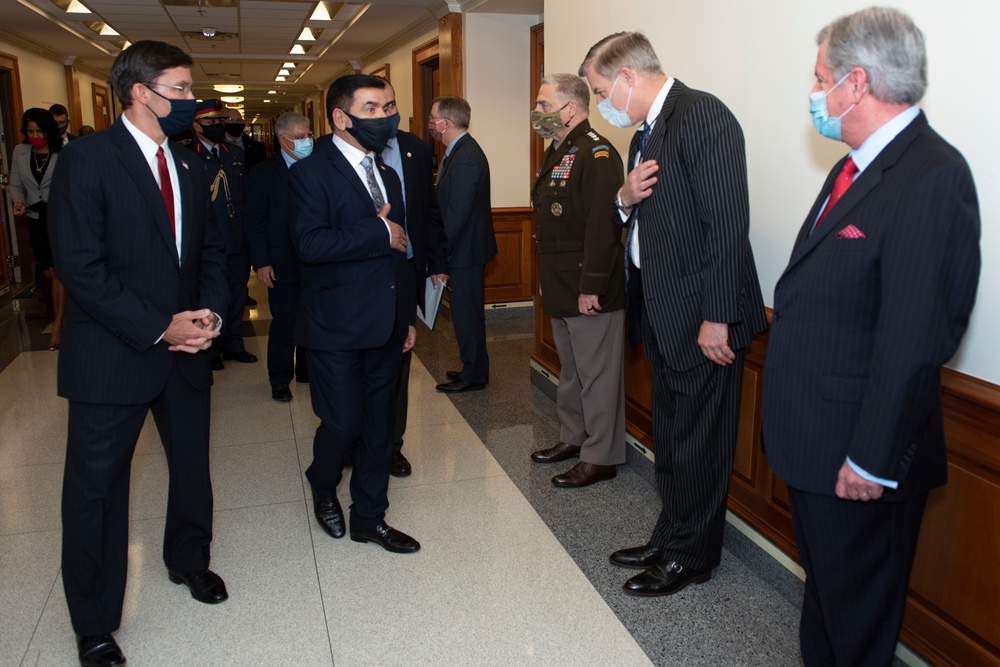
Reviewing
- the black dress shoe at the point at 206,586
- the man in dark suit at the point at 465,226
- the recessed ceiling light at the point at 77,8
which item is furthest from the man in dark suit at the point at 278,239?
the recessed ceiling light at the point at 77,8

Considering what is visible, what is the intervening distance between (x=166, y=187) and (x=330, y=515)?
142 centimetres

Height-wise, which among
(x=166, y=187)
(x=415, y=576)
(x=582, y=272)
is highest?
(x=166, y=187)

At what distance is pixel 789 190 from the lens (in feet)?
8.84

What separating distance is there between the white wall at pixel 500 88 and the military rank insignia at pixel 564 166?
3680mm

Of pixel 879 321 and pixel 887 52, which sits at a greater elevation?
pixel 887 52

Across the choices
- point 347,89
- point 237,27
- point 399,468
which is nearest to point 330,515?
point 399,468

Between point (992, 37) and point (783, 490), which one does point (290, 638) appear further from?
point (992, 37)

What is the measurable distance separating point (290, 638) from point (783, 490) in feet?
5.59

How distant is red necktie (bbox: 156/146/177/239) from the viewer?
7.41 ft

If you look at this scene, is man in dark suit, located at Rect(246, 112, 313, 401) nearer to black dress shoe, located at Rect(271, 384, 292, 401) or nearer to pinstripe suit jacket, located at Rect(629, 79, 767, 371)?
black dress shoe, located at Rect(271, 384, 292, 401)

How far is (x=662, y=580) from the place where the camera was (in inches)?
105

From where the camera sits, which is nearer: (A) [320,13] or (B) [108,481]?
(B) [108,481]

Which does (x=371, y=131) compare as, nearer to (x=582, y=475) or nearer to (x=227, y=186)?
(x=582, y=475)

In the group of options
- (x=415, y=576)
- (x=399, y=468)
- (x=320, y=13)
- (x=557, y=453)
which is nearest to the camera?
(x=415, y=576)
